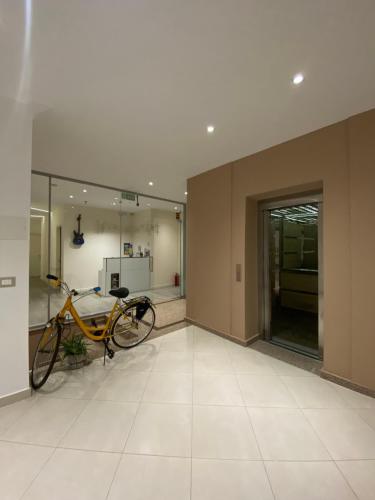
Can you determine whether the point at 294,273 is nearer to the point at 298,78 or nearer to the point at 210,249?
the point at 210,249

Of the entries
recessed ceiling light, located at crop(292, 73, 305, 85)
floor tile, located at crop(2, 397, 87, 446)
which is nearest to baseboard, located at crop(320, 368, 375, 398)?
floor tile, located at crop(2, 397, 87, 446)

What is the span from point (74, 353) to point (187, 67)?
3104mm

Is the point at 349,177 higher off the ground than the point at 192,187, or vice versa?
the point at 192,187

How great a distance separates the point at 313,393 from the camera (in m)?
2.02

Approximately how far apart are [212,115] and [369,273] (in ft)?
7.38

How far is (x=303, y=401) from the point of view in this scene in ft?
6.28

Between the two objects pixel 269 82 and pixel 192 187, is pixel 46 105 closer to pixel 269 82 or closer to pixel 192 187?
pixel 269 82

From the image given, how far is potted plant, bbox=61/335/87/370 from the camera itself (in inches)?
94.0

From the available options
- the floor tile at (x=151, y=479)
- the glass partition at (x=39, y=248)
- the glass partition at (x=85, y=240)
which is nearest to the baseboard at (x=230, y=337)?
the floor tile at (x=151, y=479)

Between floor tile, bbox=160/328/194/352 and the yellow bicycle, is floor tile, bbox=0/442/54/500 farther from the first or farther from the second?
floor tile, bbox=160/328/194/352

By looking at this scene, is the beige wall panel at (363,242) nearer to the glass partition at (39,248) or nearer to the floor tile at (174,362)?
the floor tile at (174,362)

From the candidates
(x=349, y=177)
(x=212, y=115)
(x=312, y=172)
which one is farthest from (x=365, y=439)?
(x=212, y=115)

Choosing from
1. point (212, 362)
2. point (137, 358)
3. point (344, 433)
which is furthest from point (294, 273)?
point (137, 358)

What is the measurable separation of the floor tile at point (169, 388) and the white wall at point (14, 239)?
Answer: 3.95 feet
